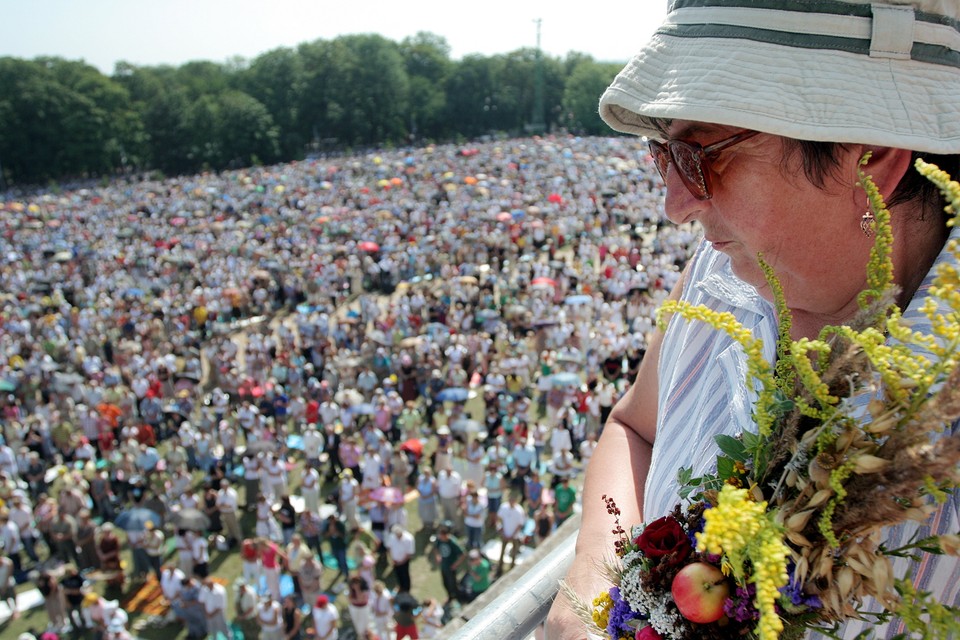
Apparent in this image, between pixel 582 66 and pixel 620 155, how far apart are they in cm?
4267

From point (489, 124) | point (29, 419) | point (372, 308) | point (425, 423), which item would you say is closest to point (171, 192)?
point (372, 308)

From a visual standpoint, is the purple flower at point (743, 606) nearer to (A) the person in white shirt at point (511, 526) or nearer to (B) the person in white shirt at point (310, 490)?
(A) the person in white shirt at point (511, 526)

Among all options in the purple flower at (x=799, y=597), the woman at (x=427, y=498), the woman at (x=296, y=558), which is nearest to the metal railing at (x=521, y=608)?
the purple flower at (x=799, y=597)

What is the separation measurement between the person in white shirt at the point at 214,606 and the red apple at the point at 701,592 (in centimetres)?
837

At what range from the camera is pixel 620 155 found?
144 ft

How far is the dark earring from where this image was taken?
1.02 metres

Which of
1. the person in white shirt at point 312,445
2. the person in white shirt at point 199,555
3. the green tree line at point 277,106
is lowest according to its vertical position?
the person in white shirt at point 199,555

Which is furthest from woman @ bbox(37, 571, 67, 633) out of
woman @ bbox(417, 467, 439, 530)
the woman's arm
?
the woman's arm

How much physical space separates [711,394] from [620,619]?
19.6 inches

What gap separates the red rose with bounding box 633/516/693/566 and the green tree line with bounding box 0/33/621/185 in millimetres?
53040

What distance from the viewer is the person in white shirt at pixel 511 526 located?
29.7ft

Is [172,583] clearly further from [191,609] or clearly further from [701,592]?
[701,592]

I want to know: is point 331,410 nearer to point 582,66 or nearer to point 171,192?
point 171,192

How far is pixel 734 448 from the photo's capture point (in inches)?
39.2
